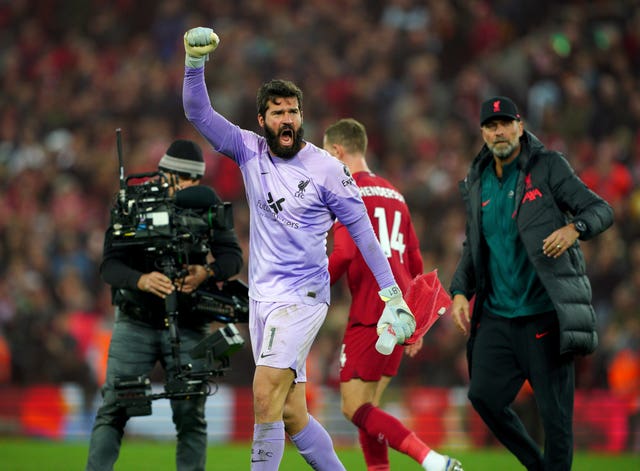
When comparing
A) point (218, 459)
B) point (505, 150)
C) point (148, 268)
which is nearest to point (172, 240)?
point (148, 268)

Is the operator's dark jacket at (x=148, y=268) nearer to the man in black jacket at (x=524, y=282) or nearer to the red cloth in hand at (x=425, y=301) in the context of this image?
the red cloth in hand at (x=425, y=301)

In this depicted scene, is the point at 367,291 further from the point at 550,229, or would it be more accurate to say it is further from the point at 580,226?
the point at 580,226

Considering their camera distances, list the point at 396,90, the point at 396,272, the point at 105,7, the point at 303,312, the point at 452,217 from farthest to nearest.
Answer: the point at 105,7, the point at 396,90, the point at 452,217, the point at 396,272, the point at 303,312

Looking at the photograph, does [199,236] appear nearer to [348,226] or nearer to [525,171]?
[348,226]

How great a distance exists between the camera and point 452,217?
1402 cm

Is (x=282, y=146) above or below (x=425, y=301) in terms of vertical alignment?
above

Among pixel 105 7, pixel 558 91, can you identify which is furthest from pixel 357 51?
pixel 105 7

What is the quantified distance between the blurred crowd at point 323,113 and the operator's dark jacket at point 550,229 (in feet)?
17.8

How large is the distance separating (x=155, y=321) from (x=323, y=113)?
9.32 meters

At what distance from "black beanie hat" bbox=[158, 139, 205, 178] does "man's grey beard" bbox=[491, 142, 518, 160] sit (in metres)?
2.04

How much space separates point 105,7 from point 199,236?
14.0 m

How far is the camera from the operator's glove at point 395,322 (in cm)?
609

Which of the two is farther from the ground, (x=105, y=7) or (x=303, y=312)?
(x=105, y=7)

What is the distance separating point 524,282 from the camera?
6848 mm
